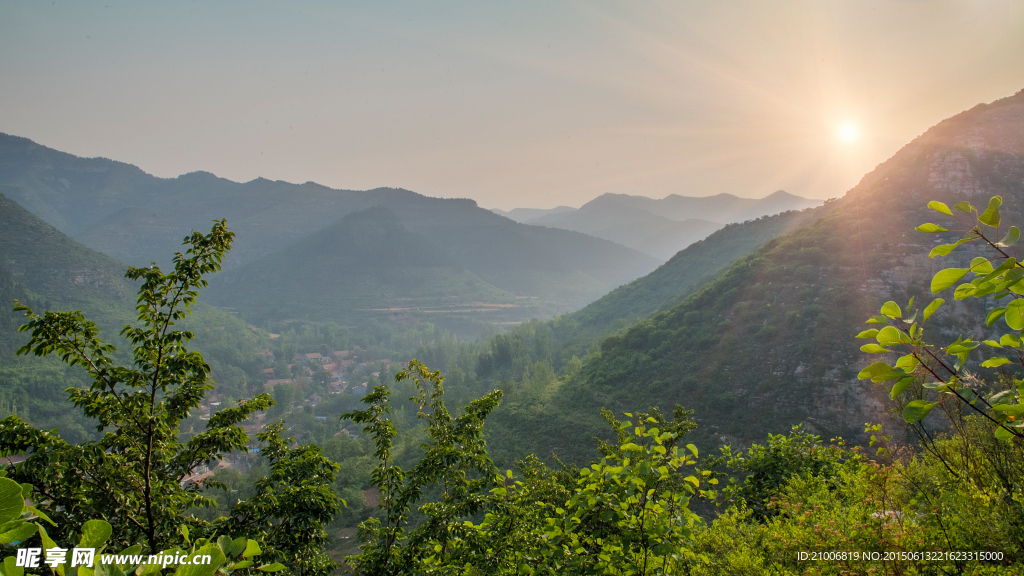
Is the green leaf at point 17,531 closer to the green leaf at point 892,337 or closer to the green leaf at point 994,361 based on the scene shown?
the green leaf at point 892,337

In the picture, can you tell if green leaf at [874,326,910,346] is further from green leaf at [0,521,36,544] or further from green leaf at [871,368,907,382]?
green leaf at [0,521,36,544]

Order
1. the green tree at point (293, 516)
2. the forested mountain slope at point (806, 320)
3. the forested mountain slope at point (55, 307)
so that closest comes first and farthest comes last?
the green tree at point (293, 516), the forested mountain slope at point (806, 320), the forested mountain slope at point (55, 307)

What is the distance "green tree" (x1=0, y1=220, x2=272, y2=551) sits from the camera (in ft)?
13.6

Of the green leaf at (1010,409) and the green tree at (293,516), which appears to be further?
the green tree at (293,516)

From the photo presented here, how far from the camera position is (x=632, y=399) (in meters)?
27.6

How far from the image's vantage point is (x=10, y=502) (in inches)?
41.7

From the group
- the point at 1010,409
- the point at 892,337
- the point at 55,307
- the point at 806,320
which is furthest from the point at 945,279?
the point at 55,307

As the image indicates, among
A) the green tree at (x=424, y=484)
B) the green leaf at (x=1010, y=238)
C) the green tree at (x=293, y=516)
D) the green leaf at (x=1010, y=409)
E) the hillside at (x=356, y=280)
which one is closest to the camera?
the green leaf at (x=1010, y=409)

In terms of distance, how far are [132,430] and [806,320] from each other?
29.6 m

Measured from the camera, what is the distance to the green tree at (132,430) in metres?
4.16

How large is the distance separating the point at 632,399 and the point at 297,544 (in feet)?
81.6

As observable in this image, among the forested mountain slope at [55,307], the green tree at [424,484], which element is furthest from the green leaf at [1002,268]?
the forested mountain slope at [55,307]

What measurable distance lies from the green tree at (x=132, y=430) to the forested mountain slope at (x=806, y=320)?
74.2ft

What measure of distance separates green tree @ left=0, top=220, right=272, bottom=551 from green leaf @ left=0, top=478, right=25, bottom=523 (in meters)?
3.65
